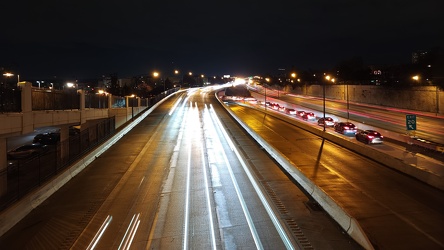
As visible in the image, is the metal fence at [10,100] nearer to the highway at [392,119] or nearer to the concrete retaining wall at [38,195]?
the concrete retaining wall at [38,195]

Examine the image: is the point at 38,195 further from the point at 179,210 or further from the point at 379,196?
the point at 379,196

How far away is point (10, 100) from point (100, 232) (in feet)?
30.9

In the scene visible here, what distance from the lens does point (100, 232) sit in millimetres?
12367

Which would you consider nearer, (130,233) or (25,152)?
(130,233)

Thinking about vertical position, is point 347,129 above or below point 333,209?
above

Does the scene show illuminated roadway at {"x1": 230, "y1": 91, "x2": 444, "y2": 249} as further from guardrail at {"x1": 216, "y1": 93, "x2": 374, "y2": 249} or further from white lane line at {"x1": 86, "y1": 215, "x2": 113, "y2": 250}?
white lane line at {"x1": 86, "y1": 215, "x2": 113, "y2": 250}

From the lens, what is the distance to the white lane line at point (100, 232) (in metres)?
11.4

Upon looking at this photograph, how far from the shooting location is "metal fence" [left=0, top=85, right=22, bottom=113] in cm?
1712

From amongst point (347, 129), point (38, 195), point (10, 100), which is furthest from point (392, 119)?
point (38, 195)

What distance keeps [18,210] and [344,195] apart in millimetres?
13723

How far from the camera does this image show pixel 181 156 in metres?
25.6

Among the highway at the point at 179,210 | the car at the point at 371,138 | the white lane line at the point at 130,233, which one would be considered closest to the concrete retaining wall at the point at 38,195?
the highway at the point at 179,210

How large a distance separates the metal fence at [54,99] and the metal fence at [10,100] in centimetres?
164

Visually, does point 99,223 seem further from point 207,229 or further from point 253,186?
point 253,186
